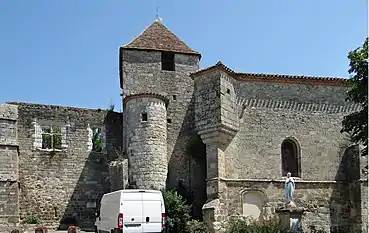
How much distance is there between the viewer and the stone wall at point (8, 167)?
26578 mm

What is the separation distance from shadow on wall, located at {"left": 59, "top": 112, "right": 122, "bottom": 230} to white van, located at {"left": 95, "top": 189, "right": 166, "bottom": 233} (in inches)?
373

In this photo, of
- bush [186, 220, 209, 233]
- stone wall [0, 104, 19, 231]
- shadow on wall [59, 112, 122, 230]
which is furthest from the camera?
shadow on wall [59, 112, 122, 230]

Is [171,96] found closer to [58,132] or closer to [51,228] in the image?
[58,132]

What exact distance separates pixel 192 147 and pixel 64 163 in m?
6.94

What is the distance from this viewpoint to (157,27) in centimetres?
3142

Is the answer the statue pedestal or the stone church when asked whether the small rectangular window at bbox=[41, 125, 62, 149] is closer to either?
the stone church

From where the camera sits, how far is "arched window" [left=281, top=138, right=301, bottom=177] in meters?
26.9

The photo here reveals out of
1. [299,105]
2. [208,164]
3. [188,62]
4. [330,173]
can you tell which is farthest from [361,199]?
[188,62]

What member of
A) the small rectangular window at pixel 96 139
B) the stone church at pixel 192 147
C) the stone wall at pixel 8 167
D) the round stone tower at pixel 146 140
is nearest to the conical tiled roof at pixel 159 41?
the stone church at pixel 192 147

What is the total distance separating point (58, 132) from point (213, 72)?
31.1 ft

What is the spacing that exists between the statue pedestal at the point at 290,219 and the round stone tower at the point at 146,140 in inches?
284

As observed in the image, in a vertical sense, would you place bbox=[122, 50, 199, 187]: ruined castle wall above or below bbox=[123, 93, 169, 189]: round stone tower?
above

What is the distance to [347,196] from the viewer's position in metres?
26.9

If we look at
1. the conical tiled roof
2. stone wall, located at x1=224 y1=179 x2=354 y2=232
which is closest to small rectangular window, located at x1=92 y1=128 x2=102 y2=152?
the conical tiled roof
